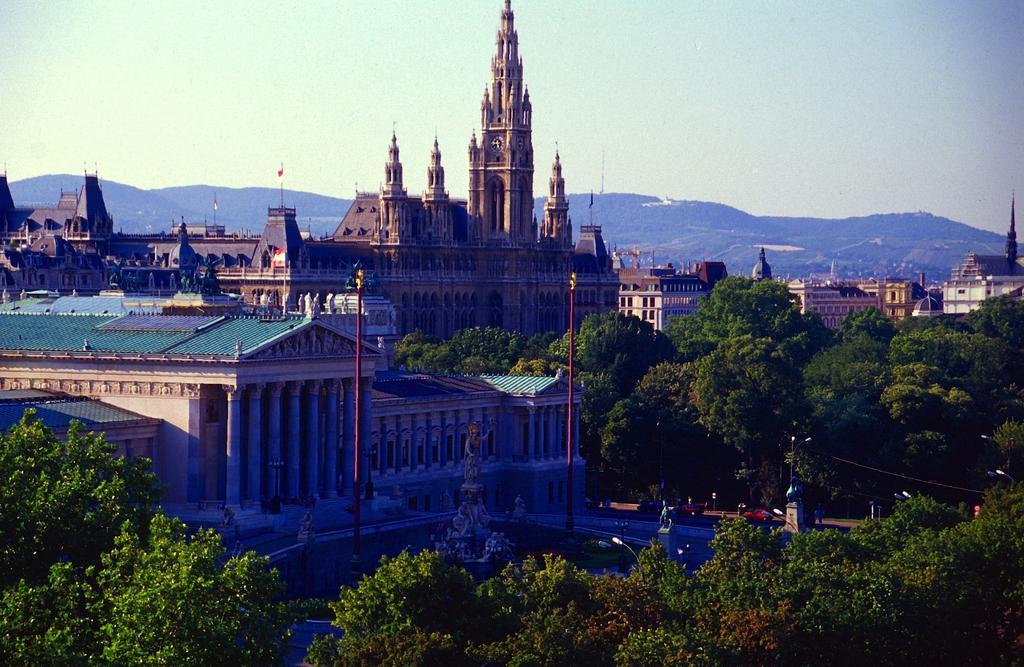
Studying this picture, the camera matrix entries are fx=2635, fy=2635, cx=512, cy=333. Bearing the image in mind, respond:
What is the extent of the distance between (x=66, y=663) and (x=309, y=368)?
175ft

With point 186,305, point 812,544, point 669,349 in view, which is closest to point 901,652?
point 812,544

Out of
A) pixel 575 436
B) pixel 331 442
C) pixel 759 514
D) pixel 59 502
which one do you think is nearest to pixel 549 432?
pixel 575 436

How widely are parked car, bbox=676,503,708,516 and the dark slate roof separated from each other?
1467 inches

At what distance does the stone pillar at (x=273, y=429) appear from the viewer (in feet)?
378

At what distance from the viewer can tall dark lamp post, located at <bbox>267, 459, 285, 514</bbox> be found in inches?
4493

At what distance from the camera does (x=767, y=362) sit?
521 ft

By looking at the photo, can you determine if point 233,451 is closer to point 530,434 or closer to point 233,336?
point 233,336

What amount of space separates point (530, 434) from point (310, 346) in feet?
82.9

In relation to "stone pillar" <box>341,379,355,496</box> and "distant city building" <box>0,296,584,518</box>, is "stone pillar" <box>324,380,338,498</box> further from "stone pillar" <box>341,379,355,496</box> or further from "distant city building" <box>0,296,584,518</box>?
"stone pillar" <box>341,379,355,496</box>

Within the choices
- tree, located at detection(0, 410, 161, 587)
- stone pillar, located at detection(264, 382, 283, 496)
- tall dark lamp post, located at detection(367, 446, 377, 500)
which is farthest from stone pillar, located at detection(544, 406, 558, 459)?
tree, located at detection(0, 410, 161, 587)

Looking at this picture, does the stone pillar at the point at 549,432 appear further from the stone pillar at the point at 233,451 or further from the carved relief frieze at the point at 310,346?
the stone pillar at the point at 233,451

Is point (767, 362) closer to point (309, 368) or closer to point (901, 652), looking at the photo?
point (309, 368)

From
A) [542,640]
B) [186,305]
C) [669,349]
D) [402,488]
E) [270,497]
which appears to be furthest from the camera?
[669,349]

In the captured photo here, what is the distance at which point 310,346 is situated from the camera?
117938 mm
